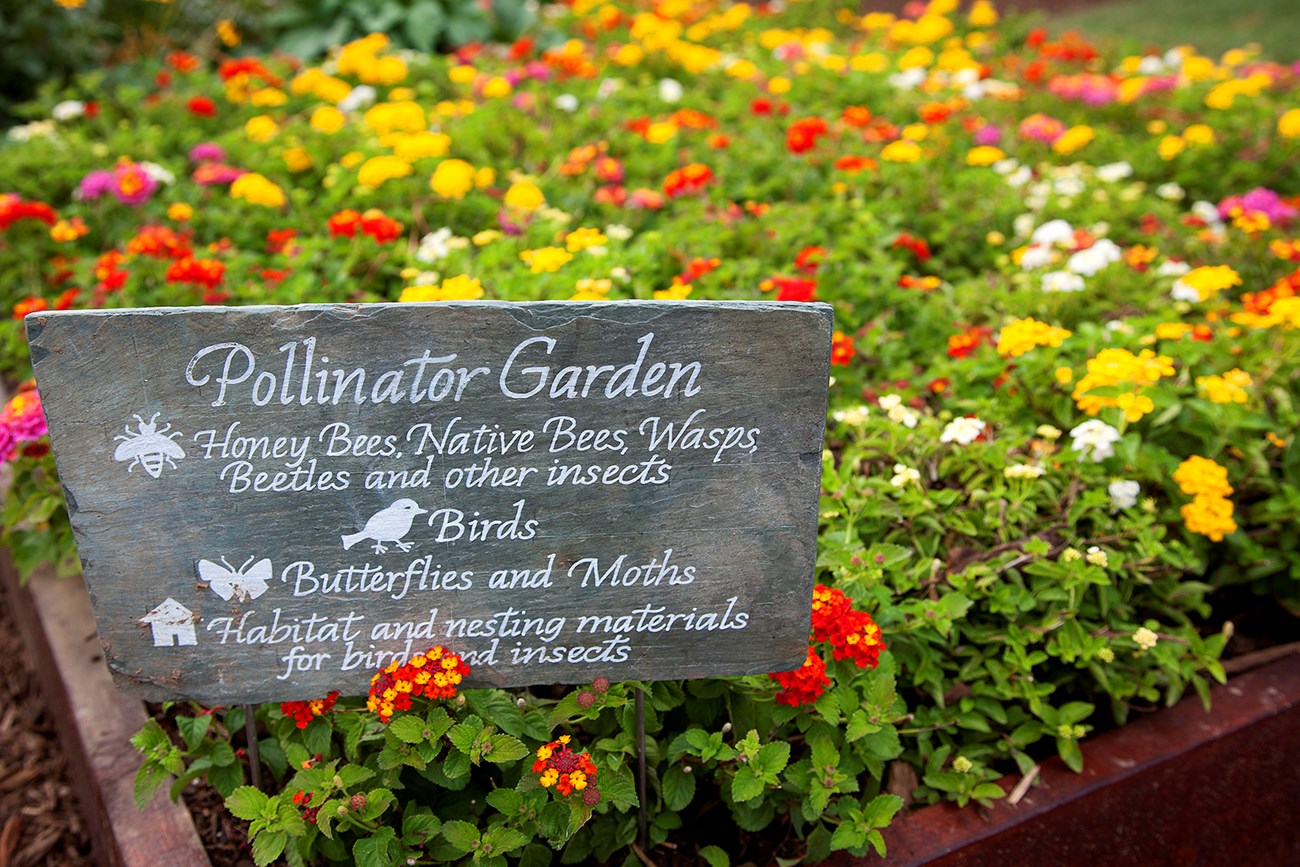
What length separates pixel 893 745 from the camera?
155 centimetres

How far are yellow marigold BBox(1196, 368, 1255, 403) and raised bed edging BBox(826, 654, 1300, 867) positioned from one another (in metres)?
0.58

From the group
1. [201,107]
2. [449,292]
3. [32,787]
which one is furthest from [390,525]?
[201,107]

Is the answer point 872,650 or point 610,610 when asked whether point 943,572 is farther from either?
point 610,610

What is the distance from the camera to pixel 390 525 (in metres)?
1.30

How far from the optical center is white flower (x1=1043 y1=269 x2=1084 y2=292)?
8.25ft

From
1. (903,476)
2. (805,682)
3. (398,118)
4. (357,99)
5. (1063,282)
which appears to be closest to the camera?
(805,682)

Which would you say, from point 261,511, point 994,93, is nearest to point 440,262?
point 261,511

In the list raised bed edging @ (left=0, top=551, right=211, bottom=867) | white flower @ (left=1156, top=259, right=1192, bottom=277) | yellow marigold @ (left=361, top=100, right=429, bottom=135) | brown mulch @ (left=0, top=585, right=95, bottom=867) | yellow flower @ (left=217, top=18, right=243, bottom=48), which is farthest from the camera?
yellow flower @ (left=217, top=18, right=243, bottom=48)

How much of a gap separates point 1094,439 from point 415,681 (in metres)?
1.36

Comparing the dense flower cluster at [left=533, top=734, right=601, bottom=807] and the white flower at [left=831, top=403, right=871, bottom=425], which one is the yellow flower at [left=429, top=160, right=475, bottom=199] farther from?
the dense flower cluster at [left=533, top=734, right=601, bottom=807]

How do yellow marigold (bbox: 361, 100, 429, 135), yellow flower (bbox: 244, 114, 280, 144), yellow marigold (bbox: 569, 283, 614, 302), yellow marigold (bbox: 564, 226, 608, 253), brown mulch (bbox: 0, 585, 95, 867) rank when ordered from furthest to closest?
yellow flower (bbox: 244, 114, 280, 144) → yellow marigold (bbox: 361, 100, 429, 135) → yellow marigold (bbox: 564, 226, 608, 253) → brown mulch (bbox: 0, 585, 95, 867) → yellow marigold (bbox: 569, 283, 614, 302)

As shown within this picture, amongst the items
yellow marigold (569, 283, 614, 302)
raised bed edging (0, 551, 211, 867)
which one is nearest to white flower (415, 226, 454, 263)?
yellow marigold (569, 283, 614, 302)

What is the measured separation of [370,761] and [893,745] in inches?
32.2

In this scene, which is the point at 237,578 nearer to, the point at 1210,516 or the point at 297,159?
the point at 1210,516
